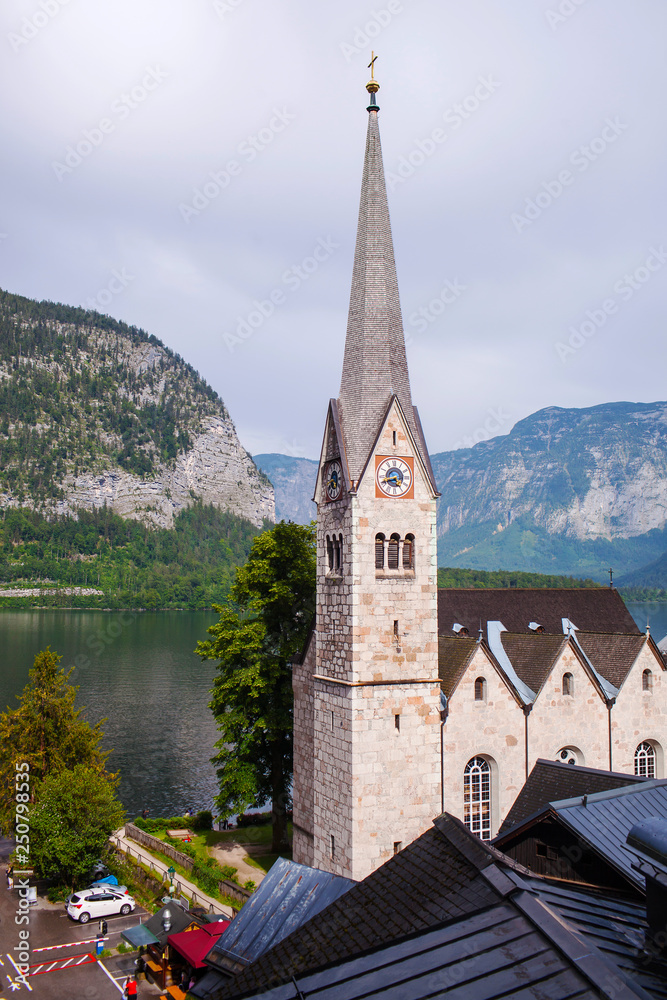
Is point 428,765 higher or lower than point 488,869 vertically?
lower

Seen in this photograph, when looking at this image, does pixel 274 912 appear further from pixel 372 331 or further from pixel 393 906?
pixel 372 331

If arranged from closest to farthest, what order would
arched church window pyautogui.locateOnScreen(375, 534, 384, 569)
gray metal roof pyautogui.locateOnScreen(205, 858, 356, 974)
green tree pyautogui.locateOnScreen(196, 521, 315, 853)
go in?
gray metal roof pyautogui.locateOnScreen(205, 858, 356, 974) < arched church window pyautogui.locateOnScreen(375, 534, 384, 569) < green tree pyautogui.locateOnScreen(196, 521, 315, 853)

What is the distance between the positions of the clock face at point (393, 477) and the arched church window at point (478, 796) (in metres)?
11.3

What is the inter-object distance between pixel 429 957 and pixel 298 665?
81.3 ft

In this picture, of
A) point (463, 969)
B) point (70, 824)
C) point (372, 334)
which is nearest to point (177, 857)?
point (70, 824)

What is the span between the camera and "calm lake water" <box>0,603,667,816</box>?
56906 millimetres

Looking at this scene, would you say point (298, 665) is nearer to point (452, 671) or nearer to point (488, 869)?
point (452, 671)

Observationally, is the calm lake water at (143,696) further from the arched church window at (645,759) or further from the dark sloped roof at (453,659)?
the arched church window at (645,759)

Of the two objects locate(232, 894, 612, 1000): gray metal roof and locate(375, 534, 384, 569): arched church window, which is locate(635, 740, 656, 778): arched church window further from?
locate(232, 894, 612, 1000): gray metal roof

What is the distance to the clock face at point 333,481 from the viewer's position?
2817 centimetres

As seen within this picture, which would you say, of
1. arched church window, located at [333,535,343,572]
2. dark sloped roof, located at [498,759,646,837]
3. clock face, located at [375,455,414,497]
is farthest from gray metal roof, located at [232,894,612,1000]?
clock face, located at [375,455,414,497]

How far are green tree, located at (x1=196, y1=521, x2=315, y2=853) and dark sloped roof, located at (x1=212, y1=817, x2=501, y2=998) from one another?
25.5 meters

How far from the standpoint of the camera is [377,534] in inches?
1083

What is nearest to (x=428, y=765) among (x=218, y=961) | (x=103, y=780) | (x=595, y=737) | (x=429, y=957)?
(x=595, y=737)
